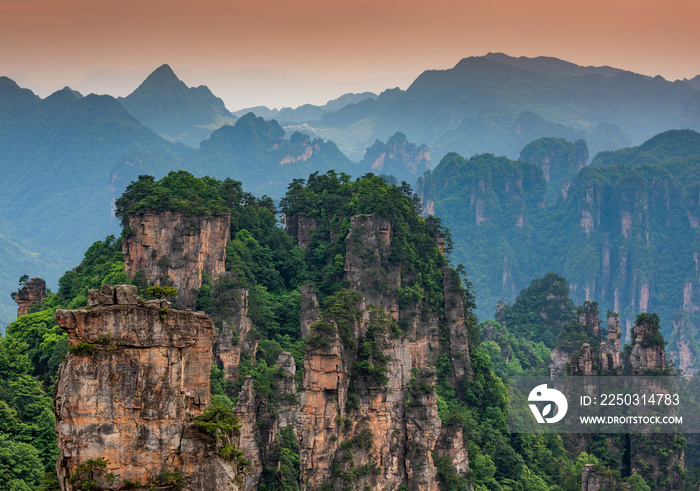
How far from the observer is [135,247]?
2675 inches

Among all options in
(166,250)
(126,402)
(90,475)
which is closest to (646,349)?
(166,250)

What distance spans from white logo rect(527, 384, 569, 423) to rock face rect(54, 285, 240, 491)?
181ft

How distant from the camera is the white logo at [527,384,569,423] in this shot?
83438mm

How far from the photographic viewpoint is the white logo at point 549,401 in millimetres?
83438

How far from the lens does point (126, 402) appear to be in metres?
30.3

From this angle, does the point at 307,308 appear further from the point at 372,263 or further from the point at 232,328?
the point at 232,328

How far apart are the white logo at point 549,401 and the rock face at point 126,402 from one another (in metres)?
55.3

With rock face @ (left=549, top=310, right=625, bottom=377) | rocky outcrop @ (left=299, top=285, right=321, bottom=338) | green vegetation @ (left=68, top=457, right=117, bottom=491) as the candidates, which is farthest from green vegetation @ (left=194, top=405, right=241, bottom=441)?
rock face @ (left=549, top=310, right=625, bottom=377)

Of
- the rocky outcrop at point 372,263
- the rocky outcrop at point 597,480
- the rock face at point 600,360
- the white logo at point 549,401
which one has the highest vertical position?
the rocky outcrop at point 372,263

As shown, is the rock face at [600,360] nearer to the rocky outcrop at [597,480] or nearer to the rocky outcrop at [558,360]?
the rocky outcrop at [558,360]

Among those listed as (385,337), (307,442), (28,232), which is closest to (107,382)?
(307,442)

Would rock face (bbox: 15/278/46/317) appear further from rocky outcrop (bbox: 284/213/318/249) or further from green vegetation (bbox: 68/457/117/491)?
green vegetation (bbox: 68/457/117/491)

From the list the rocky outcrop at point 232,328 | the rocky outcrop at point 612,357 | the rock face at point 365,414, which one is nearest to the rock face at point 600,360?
the rocky outcrop at point 612,357

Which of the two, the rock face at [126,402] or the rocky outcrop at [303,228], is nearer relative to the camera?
the rock face at [126,402]
